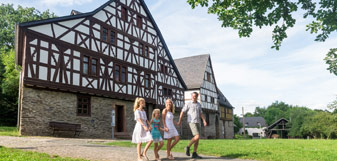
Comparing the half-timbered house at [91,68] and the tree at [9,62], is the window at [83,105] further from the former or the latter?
the tree at [9,62]

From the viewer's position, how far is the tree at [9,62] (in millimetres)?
28500

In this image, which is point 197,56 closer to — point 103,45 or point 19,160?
point 103,45

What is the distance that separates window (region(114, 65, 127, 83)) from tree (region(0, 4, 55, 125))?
40.3 ft

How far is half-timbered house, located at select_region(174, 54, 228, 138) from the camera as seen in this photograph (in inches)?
1411

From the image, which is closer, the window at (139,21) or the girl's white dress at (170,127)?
the girl's white dress at (170,127)

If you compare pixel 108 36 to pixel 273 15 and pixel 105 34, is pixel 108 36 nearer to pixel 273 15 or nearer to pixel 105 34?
pixel 105 34

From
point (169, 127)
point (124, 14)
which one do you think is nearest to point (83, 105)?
point (124, 14)

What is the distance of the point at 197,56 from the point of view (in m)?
39.1

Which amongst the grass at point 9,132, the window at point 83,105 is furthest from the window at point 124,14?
the grass at point 9,132

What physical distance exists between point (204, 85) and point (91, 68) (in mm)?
19147

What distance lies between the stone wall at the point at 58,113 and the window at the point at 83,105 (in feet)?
0.89

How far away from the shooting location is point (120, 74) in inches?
877

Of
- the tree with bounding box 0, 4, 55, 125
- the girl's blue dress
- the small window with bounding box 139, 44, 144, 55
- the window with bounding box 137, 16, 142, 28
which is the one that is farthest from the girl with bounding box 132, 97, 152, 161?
the tree with bounding box 0, 4, 55, 125

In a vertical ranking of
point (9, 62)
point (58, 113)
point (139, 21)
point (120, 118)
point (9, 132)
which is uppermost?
point (139, 21)
